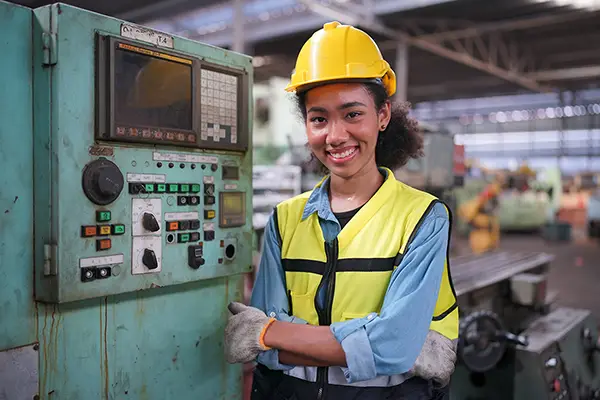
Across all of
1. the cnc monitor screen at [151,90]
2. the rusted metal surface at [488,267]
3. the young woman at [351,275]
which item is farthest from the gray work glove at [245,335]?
the rusted metal surface at [488,267]

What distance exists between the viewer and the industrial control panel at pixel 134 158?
103 centimetres

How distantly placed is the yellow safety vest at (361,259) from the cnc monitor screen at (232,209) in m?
0.24

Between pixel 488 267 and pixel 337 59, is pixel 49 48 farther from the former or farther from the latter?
pixel 488 267

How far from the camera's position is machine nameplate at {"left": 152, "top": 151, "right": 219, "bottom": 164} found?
3.95ft

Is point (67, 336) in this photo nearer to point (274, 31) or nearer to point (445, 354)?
point (445, 354)

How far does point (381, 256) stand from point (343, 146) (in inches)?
9.4

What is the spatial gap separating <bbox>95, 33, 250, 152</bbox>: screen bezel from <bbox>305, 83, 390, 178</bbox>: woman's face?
305 millimetres

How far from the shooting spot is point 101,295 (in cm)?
111

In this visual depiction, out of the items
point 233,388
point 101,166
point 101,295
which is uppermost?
point 101,166

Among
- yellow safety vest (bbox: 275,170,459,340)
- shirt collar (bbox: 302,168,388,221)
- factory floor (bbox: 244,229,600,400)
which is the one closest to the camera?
yellow safety vest (bbox: 275,170,459,340)

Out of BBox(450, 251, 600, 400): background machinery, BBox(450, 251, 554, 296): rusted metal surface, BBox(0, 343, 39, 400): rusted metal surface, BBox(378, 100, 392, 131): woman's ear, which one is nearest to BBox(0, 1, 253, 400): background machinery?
BBox(0, 343, 39, 400): rusted metal surface

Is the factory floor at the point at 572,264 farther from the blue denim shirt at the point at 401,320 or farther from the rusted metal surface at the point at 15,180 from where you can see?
the rusted metal surface at the point at 15,180

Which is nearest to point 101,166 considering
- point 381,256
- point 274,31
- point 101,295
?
point 101,295

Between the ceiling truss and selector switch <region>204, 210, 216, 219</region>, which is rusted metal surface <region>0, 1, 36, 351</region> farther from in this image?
the ceiling truss
